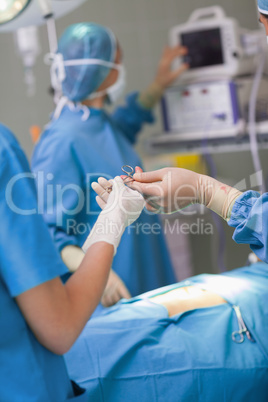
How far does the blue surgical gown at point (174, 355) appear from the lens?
3.77 ft

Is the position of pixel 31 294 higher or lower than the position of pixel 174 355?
higher

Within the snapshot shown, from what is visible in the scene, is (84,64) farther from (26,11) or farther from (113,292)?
(113,292)

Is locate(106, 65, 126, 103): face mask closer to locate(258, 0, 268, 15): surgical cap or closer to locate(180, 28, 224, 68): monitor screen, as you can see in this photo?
locate(180, 28, 224, 68): monitor screen

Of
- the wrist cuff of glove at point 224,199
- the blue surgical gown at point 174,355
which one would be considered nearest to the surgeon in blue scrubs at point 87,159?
the blue surgical gown at point 174,355

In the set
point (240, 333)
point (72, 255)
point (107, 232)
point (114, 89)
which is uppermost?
point (114, 89)

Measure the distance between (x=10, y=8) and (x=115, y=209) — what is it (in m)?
0.76

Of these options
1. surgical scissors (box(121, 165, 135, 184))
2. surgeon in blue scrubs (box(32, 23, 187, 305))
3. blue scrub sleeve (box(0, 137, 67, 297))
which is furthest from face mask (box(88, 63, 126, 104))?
blue scrub sleeve (box(0, 137, 67, 297))

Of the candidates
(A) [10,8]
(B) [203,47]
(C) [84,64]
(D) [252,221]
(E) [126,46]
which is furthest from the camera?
(E) [126,46]

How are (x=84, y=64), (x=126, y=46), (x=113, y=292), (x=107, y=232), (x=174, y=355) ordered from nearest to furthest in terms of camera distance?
(x=107, y=232) < (x=174, y=355) < (x=113, y=292) < (x=84, y=64) < (x=126, y=46)

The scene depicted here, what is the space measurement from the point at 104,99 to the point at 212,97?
2.13ft

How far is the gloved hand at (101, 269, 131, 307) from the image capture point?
1.35 metres

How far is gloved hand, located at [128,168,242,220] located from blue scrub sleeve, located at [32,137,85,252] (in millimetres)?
301

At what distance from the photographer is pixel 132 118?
7.98 ft

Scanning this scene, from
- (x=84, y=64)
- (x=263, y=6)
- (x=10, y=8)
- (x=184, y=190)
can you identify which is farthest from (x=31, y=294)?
(x=84, y=64)
